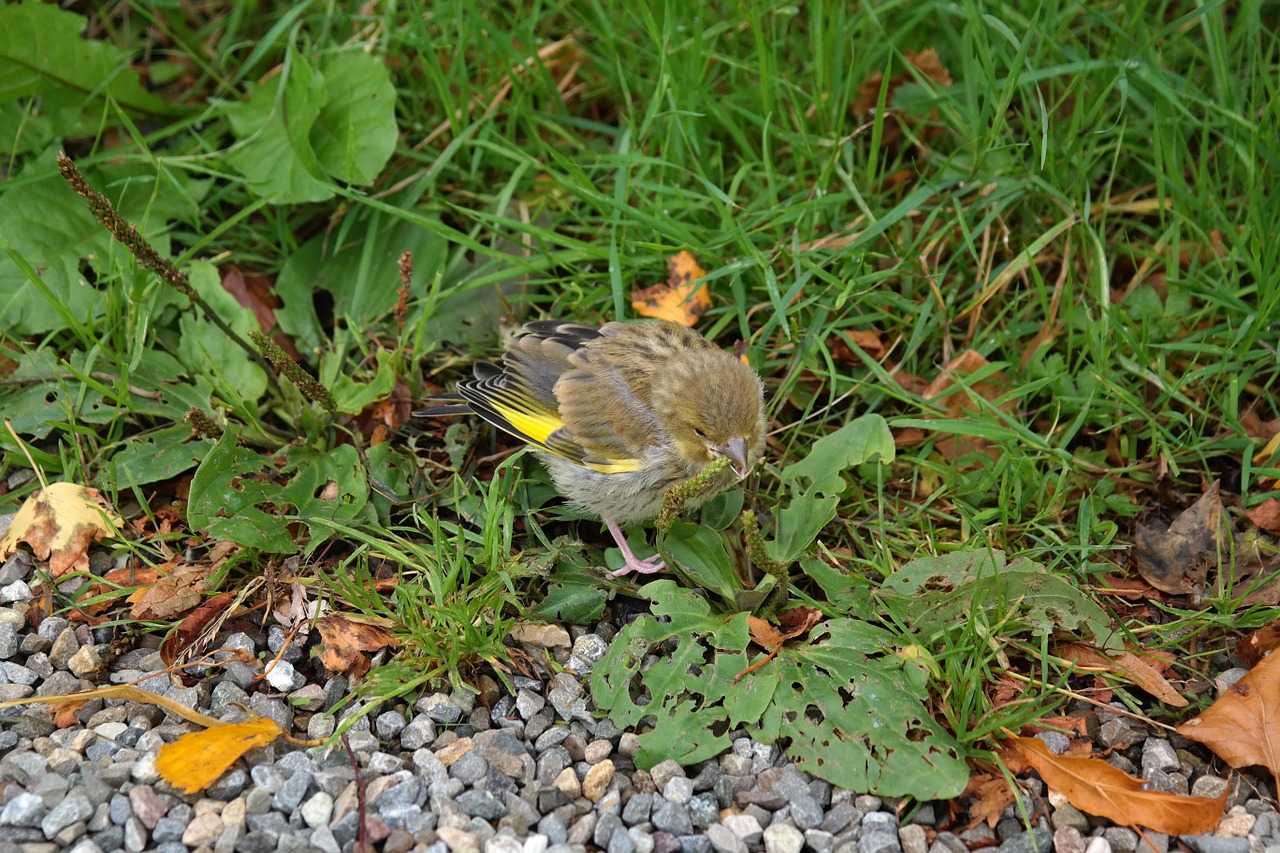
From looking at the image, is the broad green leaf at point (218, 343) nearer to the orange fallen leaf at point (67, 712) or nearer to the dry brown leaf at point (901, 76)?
the orange fallen leaf at point (67, 712)

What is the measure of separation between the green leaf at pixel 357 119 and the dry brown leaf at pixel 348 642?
6.76 ft

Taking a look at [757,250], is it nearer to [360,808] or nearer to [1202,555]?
[1202,555]

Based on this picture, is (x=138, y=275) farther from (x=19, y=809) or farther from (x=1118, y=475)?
Answer: (x=1118, y=475)

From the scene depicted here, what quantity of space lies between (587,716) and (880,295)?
2114mm

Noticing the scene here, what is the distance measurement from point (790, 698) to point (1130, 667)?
114 centimetres

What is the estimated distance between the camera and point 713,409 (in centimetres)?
403

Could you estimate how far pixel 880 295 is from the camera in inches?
185

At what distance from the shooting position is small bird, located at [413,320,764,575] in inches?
161

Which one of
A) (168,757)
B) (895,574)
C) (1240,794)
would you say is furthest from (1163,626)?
(168,757)

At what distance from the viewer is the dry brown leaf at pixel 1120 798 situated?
3.29 meters

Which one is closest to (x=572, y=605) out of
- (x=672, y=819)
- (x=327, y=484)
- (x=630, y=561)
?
(x=630, y=561)

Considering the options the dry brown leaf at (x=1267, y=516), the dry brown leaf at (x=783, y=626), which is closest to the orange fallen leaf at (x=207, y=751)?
the dry brown leaf at (x=783, y=626)

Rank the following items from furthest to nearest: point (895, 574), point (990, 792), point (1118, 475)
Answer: point (1118, 475)
point (895, 574)
point (990, 792)

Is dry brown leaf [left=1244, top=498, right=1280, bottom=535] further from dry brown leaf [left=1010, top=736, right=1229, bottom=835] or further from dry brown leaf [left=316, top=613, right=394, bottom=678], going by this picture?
dry brown leaf [left=316, top=613, right=394, bottom=678]
